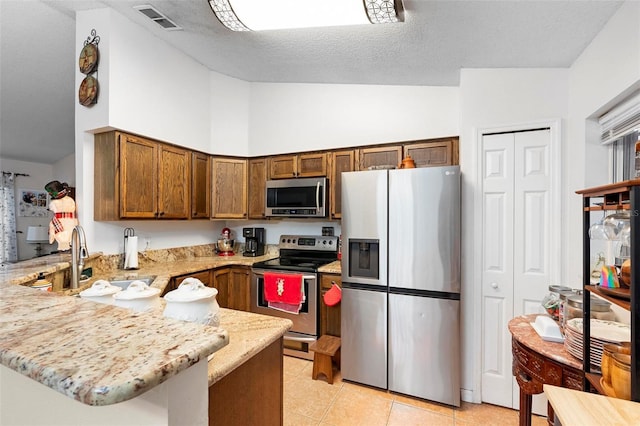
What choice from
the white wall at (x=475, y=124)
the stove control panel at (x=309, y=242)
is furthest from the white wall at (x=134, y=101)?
the white wall at (x=475, y=124)

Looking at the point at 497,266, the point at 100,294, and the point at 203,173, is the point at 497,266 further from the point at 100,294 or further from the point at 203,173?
the point at 203,173

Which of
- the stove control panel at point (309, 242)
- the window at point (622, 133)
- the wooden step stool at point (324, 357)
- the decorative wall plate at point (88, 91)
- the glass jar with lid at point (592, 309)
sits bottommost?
the wooden step stool at point (324, 357)

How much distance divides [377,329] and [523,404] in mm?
1013

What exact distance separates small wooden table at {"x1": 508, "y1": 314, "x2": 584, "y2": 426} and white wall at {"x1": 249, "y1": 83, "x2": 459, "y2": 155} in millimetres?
1877

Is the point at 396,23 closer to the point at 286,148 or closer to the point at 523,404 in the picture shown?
the point at 286,148

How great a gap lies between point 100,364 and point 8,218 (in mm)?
6768

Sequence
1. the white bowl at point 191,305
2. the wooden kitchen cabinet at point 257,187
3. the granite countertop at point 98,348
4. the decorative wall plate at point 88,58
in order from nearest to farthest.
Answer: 1. the granite countertop at point 98,348
2. the white bowl at point 191,305
3. the decorative wall plate at point 88,58
4. the wooden kitchen cabinet at point 257,187

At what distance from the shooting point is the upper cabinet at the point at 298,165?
10.4 feet

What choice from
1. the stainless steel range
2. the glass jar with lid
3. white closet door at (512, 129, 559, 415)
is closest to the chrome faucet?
the stainless steel range

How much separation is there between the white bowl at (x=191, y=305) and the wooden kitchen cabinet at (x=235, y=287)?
2312 millimetres

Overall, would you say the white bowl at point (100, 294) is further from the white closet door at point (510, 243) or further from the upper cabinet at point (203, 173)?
the white closet door at point (510, 243)

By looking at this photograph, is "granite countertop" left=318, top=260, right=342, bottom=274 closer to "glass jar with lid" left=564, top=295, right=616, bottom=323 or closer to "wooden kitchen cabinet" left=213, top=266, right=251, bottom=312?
"wooden kitchen cabinet" left=213, top=266, right=251, bottom=312

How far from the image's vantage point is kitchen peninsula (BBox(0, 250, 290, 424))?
16.9 inches

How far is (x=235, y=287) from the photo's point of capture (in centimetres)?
315
